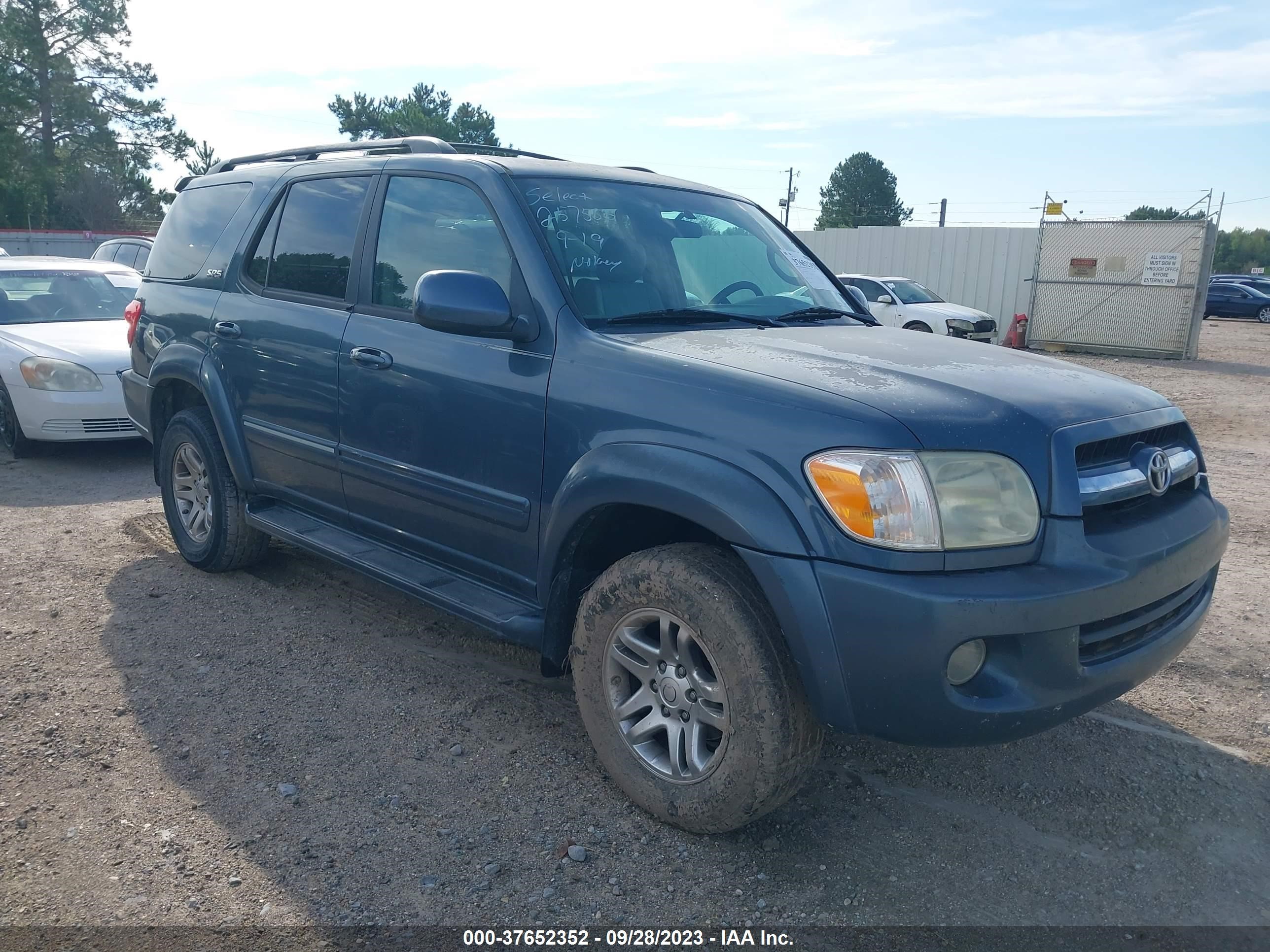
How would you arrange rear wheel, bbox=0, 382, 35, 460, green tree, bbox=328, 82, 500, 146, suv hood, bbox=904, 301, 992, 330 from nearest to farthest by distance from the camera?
1. rear wheel, bbox=0, 382, 35, 460
2. suv hood, bbox=904, 301, 992, 330
3. green tree, bbox=328, 82, 500, 146

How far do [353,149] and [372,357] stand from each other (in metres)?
1.32

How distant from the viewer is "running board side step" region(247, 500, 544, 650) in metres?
3.31

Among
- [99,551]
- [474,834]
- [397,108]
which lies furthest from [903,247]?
[397,108]

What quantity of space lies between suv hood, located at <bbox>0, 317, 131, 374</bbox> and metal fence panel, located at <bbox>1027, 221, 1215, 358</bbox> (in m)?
18.5

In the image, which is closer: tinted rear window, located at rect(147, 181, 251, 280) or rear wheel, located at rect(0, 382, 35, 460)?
tinted rear window, located at rect(147, 181, 251, 280)

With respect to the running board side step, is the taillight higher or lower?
higher

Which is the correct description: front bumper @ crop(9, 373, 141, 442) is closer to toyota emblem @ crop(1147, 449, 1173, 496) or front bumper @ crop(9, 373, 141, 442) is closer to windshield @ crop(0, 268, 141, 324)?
windshield @ crop(0, 268, 141, 324)

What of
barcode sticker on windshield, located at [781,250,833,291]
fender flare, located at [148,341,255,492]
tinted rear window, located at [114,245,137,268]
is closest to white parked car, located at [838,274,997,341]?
tinted rear window, located at [114,245,137,268]

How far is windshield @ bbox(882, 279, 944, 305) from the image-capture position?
18.8 metres

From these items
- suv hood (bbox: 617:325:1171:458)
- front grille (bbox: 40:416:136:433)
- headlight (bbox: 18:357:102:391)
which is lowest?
front grille (bbox: 40:416:136:433)

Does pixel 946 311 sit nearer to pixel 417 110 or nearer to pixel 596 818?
pixel 596 818

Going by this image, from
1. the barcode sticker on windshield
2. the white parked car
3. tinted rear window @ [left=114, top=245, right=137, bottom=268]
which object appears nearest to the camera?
the barcode sticker on windshield

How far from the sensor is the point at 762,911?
2615 millimetres

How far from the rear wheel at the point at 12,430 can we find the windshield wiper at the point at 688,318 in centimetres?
638
